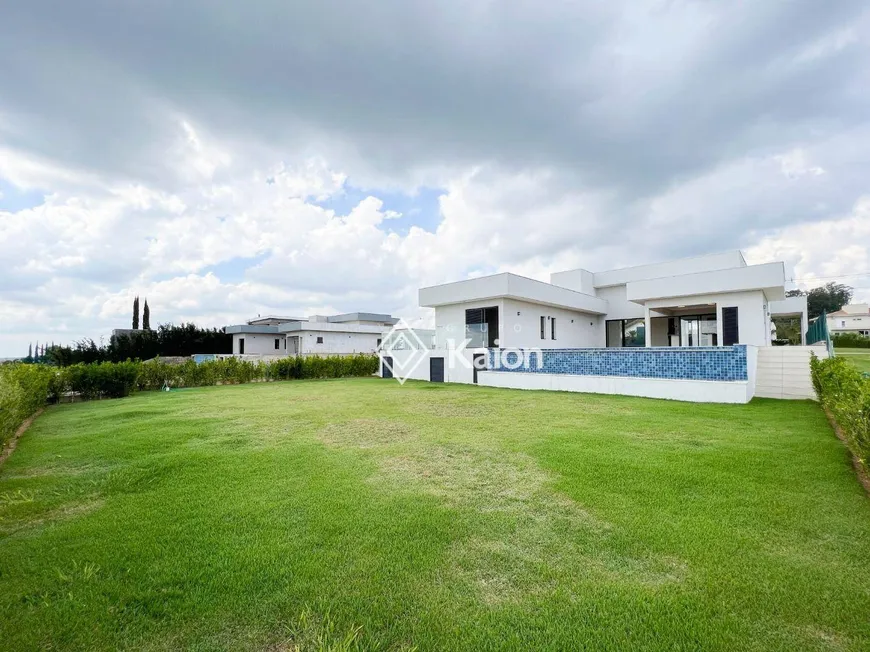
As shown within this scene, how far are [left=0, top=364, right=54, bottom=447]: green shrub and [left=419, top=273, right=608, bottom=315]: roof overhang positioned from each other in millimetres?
12657

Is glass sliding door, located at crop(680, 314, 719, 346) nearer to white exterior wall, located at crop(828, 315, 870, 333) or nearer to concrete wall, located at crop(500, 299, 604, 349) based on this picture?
concrete wall, located at crop(500, 299, 604, 349)

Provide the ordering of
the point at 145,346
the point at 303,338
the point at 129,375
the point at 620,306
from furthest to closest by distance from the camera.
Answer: the point at 303,338 < the point at 145,346 < the point at 620,306 < the point at 129,375

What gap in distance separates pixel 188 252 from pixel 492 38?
12.5 meters

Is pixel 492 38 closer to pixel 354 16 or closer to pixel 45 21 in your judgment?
pixel 354 16

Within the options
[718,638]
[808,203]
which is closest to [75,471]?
[718,638]

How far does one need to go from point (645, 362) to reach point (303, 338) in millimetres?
26328

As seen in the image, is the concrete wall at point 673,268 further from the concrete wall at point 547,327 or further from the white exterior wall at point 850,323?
the white exterior wall at point 850,323

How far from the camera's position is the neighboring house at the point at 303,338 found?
31.4 metres

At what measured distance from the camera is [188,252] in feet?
47.6

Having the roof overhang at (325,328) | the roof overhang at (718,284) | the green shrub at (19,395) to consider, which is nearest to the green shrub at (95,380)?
the green shrub at (19,395)

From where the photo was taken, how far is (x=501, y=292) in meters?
15.0

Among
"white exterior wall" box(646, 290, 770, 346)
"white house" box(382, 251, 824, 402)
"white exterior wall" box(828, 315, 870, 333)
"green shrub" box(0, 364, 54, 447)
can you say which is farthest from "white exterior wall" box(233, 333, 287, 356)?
"white exterior wall" box(828, 315, 870, 333)

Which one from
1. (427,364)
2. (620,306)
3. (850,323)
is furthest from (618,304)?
(850,323)

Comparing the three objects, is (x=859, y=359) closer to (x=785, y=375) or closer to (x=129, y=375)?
(x=785, y=375)
